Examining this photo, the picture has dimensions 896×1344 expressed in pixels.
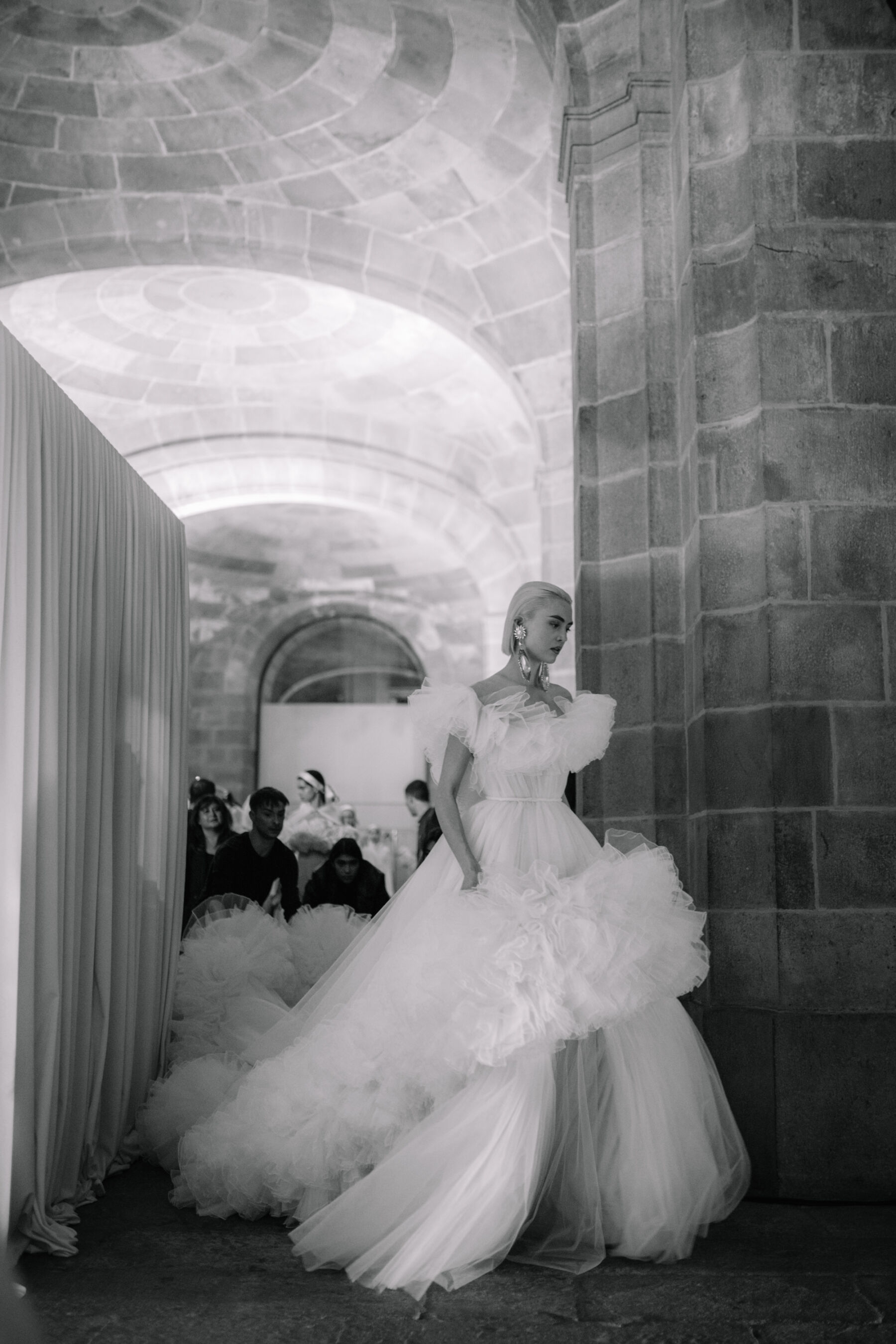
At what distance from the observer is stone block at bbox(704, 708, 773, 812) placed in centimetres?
418

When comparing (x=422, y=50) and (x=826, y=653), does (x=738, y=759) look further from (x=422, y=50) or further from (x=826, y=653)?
(x=422, y=50)

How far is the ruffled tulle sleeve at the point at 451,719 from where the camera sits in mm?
3703

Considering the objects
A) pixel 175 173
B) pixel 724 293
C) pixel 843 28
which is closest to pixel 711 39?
→ pixel 843 28

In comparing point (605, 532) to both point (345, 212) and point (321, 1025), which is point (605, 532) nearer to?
point (321, 1025)

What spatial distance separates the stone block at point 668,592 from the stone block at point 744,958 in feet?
3.99

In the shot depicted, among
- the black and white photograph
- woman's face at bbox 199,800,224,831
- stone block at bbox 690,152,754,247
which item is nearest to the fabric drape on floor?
the black and white photograph

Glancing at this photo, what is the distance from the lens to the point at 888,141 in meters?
4.44

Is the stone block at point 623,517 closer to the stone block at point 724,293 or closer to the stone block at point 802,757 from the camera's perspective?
the stone block at point 724,293

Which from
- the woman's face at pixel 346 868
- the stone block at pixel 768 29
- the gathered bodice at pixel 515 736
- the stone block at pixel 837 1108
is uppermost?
the stone block at pixel 768 29

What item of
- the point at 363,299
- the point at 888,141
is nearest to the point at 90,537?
the point at 888,141

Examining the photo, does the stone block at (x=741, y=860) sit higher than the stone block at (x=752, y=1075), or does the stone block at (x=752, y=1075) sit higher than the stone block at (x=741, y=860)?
the stone block at (x=741, y=860)

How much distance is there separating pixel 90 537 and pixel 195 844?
4.21 metres

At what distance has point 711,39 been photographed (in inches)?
181

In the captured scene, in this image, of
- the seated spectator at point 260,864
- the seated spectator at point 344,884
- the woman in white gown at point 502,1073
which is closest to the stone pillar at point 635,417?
the woman in white gown at point 502,1073
